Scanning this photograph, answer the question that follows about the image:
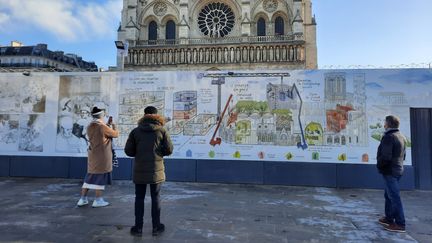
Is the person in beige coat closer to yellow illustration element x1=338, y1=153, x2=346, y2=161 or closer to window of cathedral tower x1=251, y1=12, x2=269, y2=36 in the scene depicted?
yellow illustration element x1=338, y1=153, x2=346, y2=161

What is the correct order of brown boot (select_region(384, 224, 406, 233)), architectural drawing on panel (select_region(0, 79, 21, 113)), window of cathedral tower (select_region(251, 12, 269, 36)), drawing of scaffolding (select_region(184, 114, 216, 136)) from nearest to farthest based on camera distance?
brown boot (select_region(384, 224, 406, 233)) < drawing of scaffolding (select_region(184, 114, 216, 136)) < architectural drawing on panel (select_region(0, 79, 21, 113)) < window of cathedral tower (select_region(251, 12, 269, 36))

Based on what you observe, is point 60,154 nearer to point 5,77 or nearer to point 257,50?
point 5,77

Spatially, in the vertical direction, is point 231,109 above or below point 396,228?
above

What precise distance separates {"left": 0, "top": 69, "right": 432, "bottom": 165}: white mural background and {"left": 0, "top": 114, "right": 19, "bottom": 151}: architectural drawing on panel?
0.09 ft

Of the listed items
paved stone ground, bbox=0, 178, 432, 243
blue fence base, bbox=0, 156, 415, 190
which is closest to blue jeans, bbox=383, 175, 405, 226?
paved stone ground, bbox=0, 178, 432, 243

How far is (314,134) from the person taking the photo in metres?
8.39

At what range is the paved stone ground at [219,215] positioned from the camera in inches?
176

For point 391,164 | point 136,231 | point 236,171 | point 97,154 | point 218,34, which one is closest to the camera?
point 136,231

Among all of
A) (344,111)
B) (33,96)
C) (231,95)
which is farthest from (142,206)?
(33,96)

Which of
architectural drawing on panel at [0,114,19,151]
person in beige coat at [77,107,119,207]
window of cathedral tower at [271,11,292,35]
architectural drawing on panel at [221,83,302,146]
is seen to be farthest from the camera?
window of cathedral tower at [271,11,292,35]

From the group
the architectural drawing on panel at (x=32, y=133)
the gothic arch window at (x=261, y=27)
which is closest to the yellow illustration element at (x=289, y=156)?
the architectural drawing on panel at (x=32, y=133)

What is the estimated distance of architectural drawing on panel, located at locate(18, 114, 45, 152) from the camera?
926 cm

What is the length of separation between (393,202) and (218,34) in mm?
31256

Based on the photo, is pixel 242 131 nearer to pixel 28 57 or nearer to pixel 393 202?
pixel 393 202
